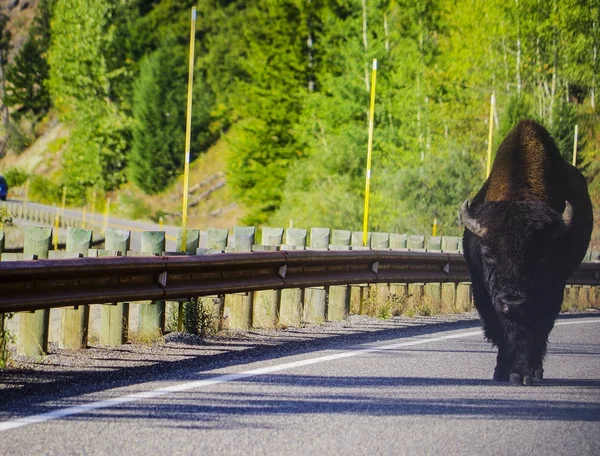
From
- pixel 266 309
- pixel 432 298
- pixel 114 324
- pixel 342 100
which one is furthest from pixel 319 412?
pixel 342 100

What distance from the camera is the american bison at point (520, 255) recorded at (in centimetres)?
909

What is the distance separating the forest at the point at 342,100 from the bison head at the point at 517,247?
2744 centimetres

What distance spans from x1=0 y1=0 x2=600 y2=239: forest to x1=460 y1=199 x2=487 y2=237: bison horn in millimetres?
27073

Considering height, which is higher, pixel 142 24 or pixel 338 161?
Result: pixel 142 24

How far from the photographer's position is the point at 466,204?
9.92 meters

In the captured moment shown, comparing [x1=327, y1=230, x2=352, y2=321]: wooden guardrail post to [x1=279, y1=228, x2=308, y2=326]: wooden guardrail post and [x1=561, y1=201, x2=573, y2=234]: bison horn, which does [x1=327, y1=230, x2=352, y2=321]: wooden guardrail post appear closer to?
[x1=279, y1=228, x2=308, y2=326]: wooden guardrail post

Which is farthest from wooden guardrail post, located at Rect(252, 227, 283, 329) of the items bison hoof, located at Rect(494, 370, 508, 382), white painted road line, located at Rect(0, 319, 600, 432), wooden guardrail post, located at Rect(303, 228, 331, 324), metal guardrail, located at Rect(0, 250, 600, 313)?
bison hoof, located at Rect(494, 370, 508, 382)

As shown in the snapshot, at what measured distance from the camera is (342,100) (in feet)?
168

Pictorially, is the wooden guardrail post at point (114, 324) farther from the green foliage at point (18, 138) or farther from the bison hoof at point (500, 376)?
the green foliage at point (18, 138)

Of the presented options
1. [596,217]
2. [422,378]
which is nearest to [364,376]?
[422,378]

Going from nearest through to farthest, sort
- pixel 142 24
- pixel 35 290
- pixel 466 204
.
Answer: pixel 35 290, pixel 466 204, pixel 142 24

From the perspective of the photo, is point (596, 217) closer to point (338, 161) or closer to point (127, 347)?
point (338, 161)

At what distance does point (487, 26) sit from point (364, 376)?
127 ft

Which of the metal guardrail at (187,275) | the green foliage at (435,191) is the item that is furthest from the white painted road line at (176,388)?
the green foliage at (435,191)
